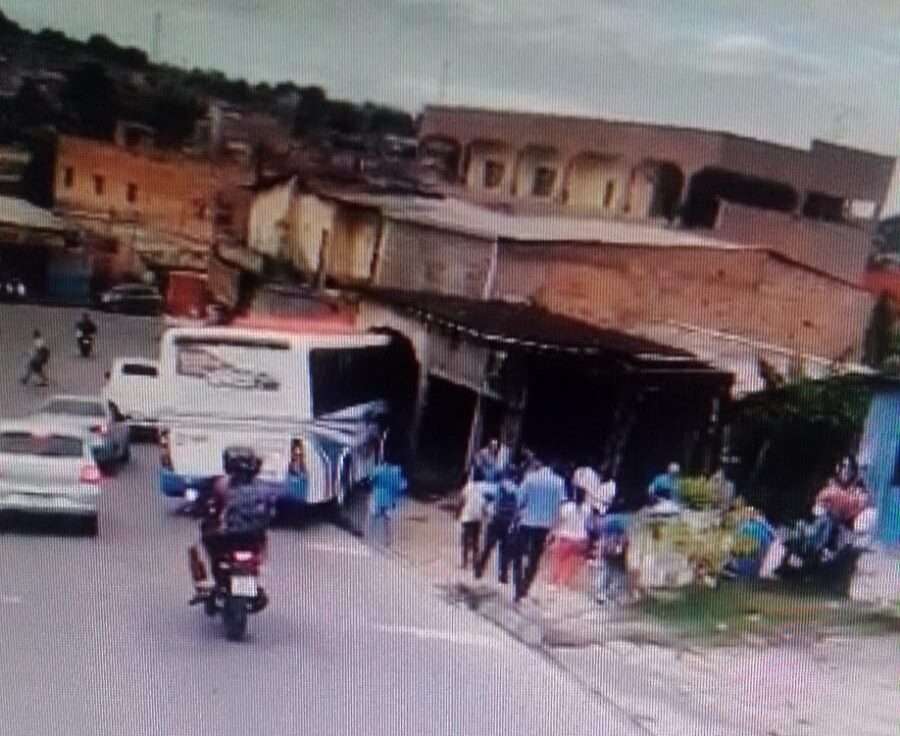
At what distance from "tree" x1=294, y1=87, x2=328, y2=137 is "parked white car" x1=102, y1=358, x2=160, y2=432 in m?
0.35

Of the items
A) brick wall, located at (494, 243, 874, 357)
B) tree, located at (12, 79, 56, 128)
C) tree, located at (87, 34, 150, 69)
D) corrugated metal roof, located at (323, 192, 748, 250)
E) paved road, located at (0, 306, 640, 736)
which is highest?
tree, located at (87, 34, 150, 69)

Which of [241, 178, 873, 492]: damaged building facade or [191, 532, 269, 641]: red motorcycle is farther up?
[241, 178, 873, 492]: damaged building facade

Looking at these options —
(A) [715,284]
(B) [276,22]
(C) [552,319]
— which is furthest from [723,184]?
(B) [276,22]

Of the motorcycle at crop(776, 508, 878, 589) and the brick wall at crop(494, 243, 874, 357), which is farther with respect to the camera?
the motorcycle at crop(776, 508, 878, 589)

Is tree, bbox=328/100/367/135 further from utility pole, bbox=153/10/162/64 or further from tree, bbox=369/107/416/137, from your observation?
utility pole, bbox=153/10/162/64

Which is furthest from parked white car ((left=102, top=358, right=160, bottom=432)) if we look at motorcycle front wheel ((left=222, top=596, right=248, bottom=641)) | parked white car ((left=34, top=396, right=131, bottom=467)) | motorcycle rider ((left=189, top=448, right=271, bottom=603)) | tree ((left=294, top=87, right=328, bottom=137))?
tree ((left=294, top=87, right=328, bottom=137))

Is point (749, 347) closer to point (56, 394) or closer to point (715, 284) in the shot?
point (715, 284)

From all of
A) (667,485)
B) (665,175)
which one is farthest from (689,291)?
(667,485)

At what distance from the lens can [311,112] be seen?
6.81ft

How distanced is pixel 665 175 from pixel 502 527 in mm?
498

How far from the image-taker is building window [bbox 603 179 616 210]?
2082 millimetres

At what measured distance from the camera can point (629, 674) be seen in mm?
2166

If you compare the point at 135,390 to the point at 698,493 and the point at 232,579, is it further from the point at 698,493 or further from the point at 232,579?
the point at 698,493

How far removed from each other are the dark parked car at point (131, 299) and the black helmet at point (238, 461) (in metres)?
0.20
